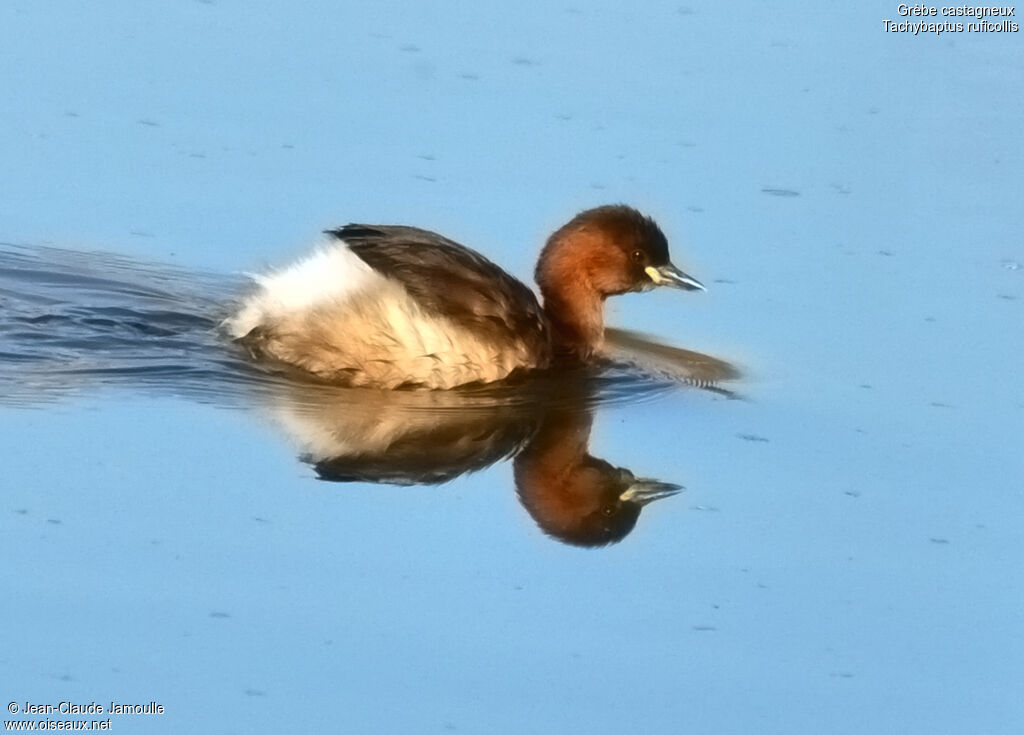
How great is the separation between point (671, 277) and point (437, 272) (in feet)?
3.81

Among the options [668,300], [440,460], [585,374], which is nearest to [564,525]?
[440,460]

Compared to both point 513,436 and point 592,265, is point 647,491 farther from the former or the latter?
point 592,265

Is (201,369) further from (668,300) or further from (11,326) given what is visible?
(668,300)

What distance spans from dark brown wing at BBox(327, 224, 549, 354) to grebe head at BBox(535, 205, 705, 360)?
0.57 metres

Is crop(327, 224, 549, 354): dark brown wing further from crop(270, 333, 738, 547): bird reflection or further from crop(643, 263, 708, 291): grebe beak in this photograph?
crop(643, 263, 708, 291): grebe beak

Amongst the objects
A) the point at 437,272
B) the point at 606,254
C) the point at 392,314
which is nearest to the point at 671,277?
the point at 606,254

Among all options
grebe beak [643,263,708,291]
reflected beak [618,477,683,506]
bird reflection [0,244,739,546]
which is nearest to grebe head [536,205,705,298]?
grebe beak [643,263,708,291]

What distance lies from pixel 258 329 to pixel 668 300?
6.62 ft

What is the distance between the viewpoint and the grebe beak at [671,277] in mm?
8617

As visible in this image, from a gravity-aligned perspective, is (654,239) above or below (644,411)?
above

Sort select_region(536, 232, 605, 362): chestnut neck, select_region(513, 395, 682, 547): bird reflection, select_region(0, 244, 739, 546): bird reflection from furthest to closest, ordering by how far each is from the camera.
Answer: select_region(536, 232, 605, 362): chestnut neck
select_region(0, 244, 739, 546): bird reflection
select_region(513, 395, 682, 547): bird reflection

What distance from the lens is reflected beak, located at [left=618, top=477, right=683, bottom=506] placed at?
23.0ft

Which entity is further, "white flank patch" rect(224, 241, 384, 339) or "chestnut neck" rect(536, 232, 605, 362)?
"chestnut neck" rect(536, 232, 605, 362)

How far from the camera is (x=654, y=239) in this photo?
28.2ft
